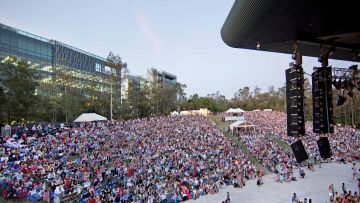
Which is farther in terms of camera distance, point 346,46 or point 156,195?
point 156,195

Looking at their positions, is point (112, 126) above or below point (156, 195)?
above

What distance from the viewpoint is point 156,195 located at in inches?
641

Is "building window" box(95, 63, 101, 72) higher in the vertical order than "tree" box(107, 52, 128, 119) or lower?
higher

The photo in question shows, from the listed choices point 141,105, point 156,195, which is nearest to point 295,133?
point 156,195

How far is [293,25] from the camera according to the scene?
32.0 feet

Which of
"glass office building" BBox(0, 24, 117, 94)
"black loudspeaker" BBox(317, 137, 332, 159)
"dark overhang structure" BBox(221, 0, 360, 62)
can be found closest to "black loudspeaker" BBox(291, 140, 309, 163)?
"black loudspeaker" BBox(317, 137, 332, 159)

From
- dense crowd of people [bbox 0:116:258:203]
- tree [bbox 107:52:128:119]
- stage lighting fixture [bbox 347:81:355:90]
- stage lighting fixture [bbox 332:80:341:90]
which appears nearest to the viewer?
stage lighting fixture [bbox 332:80:341:90]

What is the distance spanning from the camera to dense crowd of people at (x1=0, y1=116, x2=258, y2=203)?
50.2 feet

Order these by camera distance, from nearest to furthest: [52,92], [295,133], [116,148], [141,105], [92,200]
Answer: [295,133], [92,200], [116,148], [52,92], [141,105]

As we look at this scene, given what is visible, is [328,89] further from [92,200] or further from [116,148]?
[116,148]

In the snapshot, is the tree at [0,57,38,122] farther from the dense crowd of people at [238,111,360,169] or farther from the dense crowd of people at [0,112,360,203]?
the dense crowd of people at [238,111,360,169]

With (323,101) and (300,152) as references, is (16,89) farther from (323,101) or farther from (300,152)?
(323,101)

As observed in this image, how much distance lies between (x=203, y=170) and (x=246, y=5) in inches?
583

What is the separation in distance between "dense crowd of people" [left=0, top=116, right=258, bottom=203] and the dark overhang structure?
9749mm
